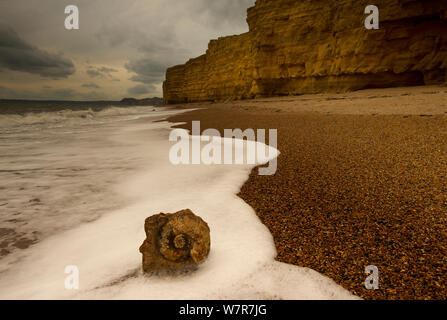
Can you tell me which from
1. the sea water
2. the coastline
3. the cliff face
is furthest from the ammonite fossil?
the cliff face

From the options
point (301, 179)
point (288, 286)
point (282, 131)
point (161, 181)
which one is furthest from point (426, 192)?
point (282, 131)

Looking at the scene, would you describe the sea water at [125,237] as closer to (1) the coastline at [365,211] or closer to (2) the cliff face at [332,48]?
(1) the coastline at [365,211]

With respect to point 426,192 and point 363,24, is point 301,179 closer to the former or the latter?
point 426,192

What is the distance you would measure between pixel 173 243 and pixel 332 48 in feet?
46.5

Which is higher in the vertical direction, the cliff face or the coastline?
the cliff face

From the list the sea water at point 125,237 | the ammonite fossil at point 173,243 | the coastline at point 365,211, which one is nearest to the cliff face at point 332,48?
the coastline at point 365,211

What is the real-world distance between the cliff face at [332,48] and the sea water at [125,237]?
11.9 metres

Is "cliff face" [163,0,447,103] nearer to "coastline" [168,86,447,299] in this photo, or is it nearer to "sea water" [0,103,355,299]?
"coastline" [168,86,447,299]

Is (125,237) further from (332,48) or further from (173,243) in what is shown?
(332,48)

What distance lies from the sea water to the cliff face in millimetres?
11922

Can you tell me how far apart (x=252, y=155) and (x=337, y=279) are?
2.06 m

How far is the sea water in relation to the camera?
0.89m
